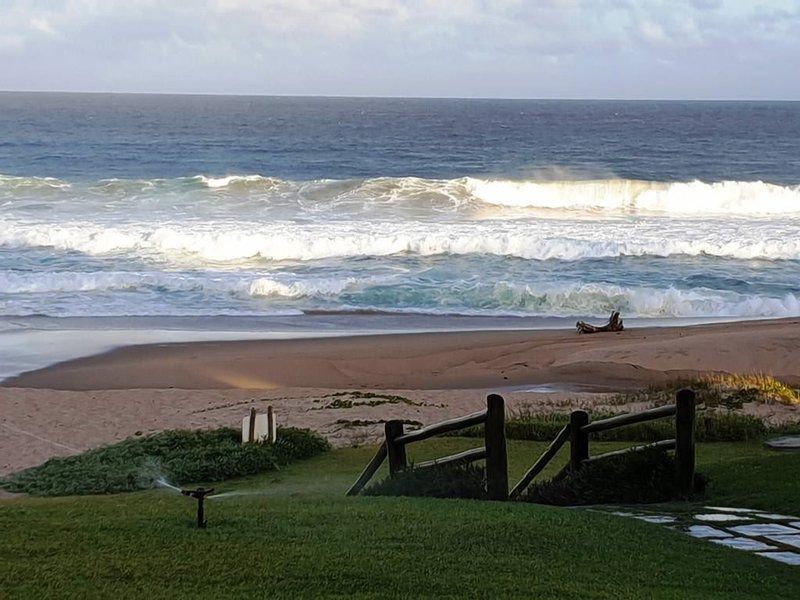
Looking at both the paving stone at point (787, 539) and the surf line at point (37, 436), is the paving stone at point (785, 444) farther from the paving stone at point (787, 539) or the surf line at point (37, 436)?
the surf line at point (37, 436)

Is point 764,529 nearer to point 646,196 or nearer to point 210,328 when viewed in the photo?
point 210,328

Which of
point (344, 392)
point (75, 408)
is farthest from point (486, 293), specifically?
point (75, 408)

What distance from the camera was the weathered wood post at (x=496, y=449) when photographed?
300 inches

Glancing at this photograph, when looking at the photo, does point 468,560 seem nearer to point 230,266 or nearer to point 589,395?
point 589,395

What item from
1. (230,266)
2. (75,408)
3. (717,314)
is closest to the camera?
(75,408)

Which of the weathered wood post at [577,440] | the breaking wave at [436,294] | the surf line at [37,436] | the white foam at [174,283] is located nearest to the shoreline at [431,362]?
the surf line at [37,436]

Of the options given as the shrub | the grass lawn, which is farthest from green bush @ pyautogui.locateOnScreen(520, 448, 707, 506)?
the shrub

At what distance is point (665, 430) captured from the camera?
11797 mm

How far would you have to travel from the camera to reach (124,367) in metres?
18.7

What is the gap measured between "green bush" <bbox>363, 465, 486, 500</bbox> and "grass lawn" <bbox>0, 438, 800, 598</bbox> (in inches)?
17.9

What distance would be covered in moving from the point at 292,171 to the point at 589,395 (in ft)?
145

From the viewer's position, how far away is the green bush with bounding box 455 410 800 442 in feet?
38.0

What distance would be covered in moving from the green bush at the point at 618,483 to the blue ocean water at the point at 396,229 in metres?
16.2

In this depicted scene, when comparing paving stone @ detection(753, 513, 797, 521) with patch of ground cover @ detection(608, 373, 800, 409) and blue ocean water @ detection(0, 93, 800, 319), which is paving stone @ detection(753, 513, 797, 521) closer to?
patch of ground cover @ detection(608, 373, 800, 409)
